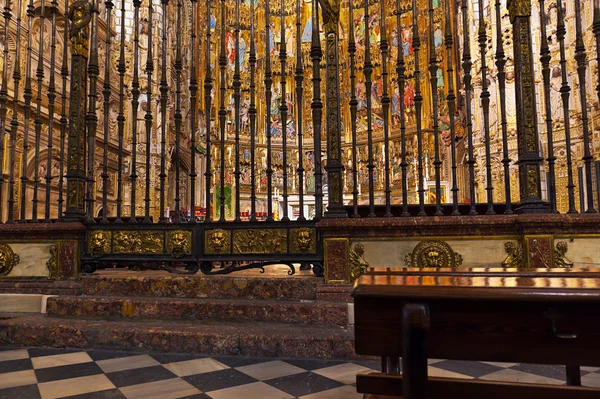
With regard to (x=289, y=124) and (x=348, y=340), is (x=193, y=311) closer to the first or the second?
(x=348, y=340)

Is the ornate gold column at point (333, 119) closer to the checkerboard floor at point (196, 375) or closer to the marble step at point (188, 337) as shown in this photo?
the marble step at point (188, 337)

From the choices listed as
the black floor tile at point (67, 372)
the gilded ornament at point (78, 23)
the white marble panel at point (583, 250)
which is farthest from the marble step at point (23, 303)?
the white marble panel at point (583, 250)

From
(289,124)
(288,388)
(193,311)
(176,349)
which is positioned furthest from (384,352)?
(289,124)

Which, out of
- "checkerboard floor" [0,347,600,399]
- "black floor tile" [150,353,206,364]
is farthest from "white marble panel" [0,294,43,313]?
"black floor tile" [150,353,206,364]

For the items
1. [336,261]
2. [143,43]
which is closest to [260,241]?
[336,261]

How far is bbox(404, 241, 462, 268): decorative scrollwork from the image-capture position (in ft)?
11.1

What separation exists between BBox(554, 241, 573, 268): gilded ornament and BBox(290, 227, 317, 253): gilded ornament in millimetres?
1980

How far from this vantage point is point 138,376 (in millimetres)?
2514

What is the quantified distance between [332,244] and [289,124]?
1234 cm

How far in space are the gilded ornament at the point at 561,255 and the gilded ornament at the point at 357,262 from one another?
151cm

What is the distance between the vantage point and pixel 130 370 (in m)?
2.64

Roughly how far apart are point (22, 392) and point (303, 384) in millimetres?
1549

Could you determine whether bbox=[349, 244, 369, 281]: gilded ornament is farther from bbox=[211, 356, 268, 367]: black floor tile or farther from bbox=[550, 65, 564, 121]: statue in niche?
bbox=[550, 65, 564, 121]: statue in niche

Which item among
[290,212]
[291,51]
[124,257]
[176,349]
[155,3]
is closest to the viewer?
[176,349]
